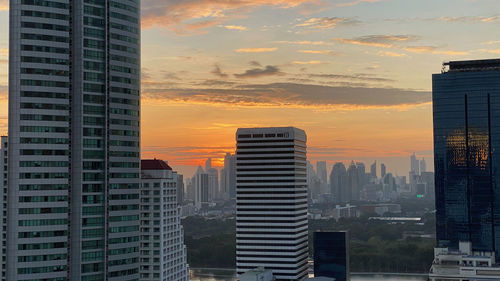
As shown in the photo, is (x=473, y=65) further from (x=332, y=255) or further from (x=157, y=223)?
(x=157, y=223)

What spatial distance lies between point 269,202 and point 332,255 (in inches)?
502

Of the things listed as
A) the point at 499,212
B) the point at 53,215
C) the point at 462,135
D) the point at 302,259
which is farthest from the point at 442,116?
the point at 53,215

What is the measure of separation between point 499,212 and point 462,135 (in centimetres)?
1292

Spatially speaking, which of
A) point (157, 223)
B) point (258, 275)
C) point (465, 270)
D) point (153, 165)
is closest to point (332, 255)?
point (258, 275)

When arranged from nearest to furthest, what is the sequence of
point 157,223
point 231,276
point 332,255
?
point 157,223 < point 332,255 < point 231,276

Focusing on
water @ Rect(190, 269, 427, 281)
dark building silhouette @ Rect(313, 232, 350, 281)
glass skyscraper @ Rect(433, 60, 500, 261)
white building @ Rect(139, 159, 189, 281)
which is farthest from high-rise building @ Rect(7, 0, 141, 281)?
water @ Rect(190, 269, 427, 281)

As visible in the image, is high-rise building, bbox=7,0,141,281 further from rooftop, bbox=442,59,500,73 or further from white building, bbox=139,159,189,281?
rooftop, bbox=442,59,500,73

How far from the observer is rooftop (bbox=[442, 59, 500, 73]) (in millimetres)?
94688

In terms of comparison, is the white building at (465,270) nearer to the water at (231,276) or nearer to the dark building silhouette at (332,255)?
the dark building silhouette at (332,255)

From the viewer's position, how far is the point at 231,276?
12006cm

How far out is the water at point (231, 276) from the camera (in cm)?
11338

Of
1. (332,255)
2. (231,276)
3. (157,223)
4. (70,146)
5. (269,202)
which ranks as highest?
(70,146)

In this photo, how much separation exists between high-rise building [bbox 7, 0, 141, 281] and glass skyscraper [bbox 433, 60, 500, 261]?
179ft

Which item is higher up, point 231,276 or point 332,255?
point 332,255
